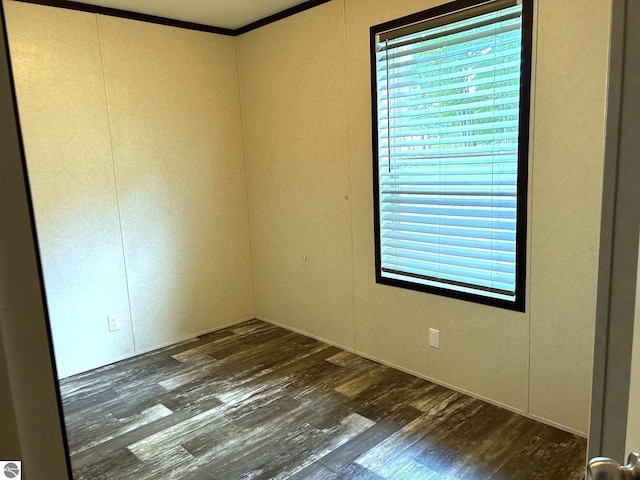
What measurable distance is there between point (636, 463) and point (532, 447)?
1.93 meters

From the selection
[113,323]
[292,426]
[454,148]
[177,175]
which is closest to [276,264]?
[177,175]

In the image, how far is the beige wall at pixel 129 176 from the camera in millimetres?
3068

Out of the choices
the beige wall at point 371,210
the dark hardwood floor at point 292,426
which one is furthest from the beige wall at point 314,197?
the dark hardwood floor at point 292,426

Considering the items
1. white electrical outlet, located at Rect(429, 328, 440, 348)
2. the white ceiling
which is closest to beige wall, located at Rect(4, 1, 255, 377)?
the white ceiling

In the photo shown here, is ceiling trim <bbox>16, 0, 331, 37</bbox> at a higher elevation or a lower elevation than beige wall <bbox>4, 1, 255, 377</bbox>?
higher

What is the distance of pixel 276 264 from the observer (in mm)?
4047

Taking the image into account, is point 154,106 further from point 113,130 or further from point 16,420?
point 16,420

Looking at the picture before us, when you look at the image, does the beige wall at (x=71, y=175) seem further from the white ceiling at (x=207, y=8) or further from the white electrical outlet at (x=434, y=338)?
the white electrical outlet at (x=434, y=338)

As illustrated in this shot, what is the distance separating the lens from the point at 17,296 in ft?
1.40

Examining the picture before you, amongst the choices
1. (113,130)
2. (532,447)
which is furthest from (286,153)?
(532,447)

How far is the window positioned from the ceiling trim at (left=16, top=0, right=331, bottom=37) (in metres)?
0.80

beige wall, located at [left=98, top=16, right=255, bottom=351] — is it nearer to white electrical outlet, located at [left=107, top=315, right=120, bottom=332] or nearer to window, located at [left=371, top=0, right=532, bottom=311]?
white electrical outlet, located at [left=107, top=315, right=120, bottom=332]

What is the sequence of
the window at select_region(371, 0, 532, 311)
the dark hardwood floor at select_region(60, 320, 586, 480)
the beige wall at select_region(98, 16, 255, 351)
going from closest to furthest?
1. the dark hardwood floor at select_region(60, 320, 586, 480)
2. the window at select_region(371, 0, 532, 311)
3. the beige wall at select_region(98, 16, 255, 351)

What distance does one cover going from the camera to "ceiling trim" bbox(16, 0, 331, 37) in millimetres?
3053
